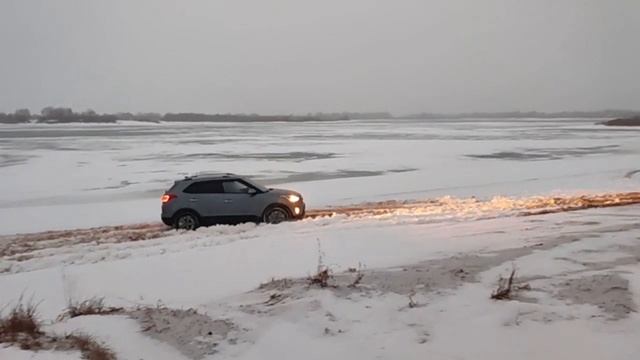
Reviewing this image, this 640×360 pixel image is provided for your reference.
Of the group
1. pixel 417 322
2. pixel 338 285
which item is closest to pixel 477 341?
pixel 417 322

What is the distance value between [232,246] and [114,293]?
142 inches

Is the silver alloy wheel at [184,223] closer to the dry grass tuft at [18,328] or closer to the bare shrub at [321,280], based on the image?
the bare shrub at [321,280]

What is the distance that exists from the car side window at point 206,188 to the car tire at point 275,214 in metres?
1.38

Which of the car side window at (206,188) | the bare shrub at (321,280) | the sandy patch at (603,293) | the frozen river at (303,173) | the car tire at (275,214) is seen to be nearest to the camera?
the sandy patch at (603,293)

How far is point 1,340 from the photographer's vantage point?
20.5ft

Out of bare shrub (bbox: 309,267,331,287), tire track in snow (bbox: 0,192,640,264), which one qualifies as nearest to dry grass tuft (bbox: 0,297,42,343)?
bare shrub (bbox: 309,267,331,287)

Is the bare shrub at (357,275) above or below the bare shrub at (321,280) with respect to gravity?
below

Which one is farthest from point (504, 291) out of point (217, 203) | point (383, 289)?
point (217, 203)

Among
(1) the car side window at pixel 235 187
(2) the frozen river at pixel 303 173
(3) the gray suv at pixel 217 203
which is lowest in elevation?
(2) the frozen river at pixel 303 173

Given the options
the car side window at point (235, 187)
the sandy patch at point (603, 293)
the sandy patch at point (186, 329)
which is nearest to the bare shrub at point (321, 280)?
the sandy patch at point (186, 329)

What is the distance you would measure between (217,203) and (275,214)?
1.60 meters

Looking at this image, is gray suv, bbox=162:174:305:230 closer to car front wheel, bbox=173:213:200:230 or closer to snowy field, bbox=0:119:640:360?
car front wheel, bbox=173:213:200:230

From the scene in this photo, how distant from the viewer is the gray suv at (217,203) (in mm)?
17828

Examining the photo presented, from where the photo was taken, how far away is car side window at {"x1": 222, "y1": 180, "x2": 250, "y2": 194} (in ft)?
59.6
